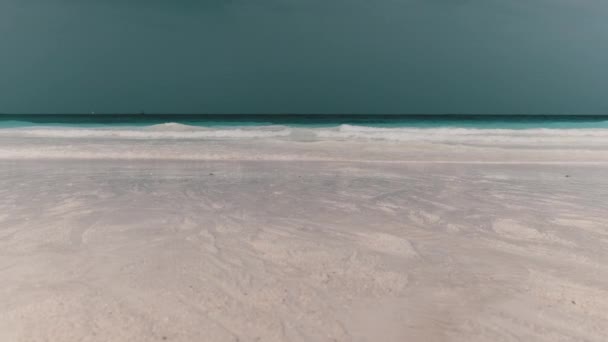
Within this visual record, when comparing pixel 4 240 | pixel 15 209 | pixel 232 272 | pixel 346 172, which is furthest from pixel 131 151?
pixel 232 272

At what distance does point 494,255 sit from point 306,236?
62.4 inches

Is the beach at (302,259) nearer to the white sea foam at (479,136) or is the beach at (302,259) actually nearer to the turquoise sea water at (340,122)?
the white sea foam at (479,136)

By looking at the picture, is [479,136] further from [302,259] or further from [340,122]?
[340,122]

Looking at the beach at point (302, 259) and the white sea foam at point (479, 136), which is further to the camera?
the white sea foam at point (479, 136)

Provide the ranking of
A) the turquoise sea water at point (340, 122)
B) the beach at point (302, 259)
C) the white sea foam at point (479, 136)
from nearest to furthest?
the beach at point (302, 259) → the white sea foam at point (479, 136) → the turquoise sea water at point (340, 122)

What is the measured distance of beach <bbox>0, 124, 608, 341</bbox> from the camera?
96.9 inches

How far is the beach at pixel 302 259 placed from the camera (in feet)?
8.07

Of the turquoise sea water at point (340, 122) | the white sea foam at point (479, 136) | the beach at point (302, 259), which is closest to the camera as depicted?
the beach at point (302, 259)

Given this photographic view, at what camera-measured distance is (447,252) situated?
375 cm

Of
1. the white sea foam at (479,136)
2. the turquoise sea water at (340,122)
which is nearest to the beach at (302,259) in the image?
the white sea foam at (479,136)

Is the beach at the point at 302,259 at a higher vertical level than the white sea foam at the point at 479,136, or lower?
higher

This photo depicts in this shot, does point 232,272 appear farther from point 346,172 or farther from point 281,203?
point 346,172

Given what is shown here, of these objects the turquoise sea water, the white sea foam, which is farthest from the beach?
the turquoise sea water

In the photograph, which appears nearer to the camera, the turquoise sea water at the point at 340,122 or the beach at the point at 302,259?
the beach at the point at 302,259
